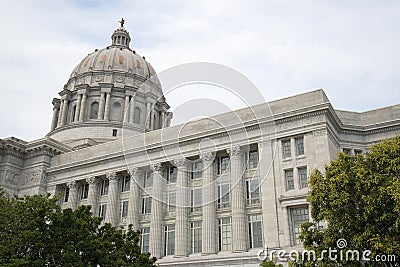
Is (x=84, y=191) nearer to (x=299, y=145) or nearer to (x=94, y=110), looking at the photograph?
(x=94, y=110)

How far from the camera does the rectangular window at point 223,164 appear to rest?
35.5 metres

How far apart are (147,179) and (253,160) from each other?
10.7 metres

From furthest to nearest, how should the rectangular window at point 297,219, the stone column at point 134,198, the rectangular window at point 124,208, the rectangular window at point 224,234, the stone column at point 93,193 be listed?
the stone column at point 93,193 → the rectangular window at point 124,208 → the stone column at point 134,198 → the rectangular window at point 224,234 → the rectangular window at point 297,219

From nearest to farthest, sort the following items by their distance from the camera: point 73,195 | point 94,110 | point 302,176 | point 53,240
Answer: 1. point 53,240
2. point 302,176
3. point 73,195
4. point 94,110

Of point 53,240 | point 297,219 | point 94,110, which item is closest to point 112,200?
point 297,219

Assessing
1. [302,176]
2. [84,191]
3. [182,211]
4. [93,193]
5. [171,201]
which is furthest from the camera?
[84,191]

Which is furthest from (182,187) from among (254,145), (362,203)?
(362,203)

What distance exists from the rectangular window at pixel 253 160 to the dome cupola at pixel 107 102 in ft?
80.3

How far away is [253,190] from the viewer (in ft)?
109

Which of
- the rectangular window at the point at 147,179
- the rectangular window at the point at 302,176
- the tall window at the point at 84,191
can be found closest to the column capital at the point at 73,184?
the tall window at the point at 84,191

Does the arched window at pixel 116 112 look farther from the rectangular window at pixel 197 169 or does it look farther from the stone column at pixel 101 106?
the rectangular window at pixel 197 169

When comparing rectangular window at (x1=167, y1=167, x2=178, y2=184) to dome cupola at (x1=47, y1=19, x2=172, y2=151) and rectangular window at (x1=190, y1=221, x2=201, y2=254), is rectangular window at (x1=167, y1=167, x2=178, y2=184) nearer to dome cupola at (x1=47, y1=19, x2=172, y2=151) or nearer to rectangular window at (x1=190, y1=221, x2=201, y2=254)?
rectangular window at (x1=190, y1=221, x2=201, y2=254)

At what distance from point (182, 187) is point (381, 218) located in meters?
20.2

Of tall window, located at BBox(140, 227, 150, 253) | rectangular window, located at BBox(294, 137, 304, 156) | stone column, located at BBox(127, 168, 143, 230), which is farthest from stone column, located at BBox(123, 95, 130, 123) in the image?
rectangular window, located at BBox(294, 137, 304, 156)
